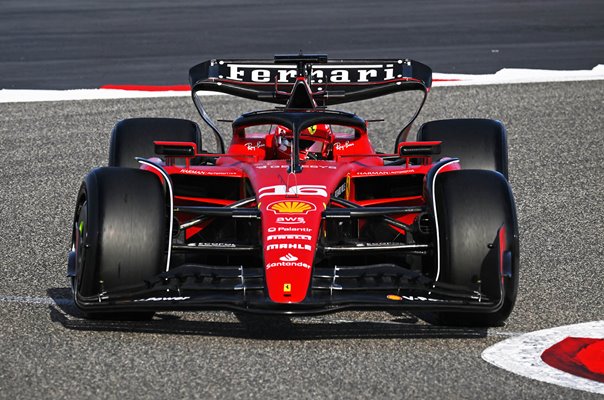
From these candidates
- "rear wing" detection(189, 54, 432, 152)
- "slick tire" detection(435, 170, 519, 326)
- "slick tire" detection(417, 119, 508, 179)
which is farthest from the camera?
"rear wing" detection(189, 54, 432, 152)

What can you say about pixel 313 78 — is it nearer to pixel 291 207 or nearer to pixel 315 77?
pixel 315 77

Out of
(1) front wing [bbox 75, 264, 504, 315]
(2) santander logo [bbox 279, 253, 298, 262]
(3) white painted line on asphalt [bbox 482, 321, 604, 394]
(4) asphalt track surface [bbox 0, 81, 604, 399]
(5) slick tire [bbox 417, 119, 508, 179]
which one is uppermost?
(5) slick tire [bbox 417, 119, 508, 179]

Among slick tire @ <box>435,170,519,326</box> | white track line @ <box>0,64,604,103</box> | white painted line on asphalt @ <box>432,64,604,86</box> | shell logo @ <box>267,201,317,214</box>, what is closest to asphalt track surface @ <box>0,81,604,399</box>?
slick tire @ <box>435,170,519,326</box>

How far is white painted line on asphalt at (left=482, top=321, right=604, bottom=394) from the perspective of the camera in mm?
6957

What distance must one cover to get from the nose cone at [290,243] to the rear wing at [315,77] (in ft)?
7.87

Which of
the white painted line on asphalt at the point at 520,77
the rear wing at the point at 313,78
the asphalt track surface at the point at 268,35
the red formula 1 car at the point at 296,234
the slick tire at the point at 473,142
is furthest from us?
the asphalt track surface at the point at 268,35

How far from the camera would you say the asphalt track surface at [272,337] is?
22.6 feet

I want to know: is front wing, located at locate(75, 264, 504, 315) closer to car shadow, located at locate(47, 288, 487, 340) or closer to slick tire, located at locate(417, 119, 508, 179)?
car shadow, located at locate(47, 288, 487, 340)

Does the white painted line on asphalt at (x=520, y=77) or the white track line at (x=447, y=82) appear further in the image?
the white painted line on asphalt at (x=520, y=77)

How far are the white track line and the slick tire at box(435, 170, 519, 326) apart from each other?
30.7 ft

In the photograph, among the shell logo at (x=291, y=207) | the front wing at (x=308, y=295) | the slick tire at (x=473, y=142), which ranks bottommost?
the front wing at (x=308, y=295)

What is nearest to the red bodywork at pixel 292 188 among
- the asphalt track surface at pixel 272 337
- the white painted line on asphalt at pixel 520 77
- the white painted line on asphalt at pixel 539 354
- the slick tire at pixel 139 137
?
the asphalt track surface at pixel 272 337

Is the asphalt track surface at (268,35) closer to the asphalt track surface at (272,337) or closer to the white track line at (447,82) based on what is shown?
the white track line at (447,82)

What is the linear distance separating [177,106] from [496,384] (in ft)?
32.2
